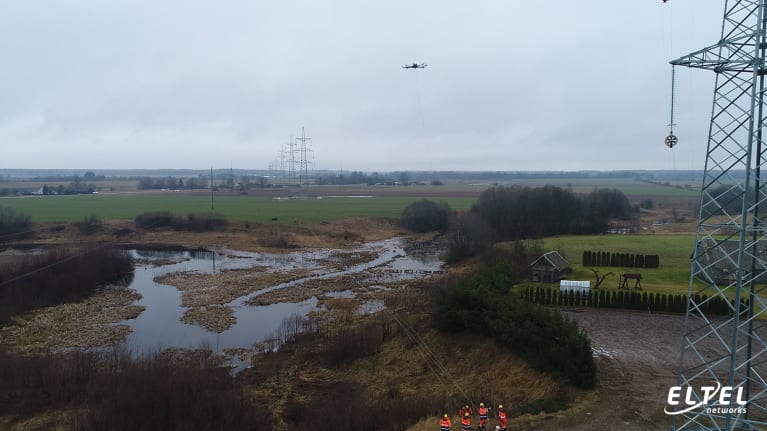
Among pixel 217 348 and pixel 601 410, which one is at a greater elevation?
pixel 601 410

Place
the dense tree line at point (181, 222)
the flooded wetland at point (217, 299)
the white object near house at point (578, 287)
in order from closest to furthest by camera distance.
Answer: the flooded wetland at point (217, 299)
the white object near house at point (578, 287)
the dense tree line at point (181, 222)

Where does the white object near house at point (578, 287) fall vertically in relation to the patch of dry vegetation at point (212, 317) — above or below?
above

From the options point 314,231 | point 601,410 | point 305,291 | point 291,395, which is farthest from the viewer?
point 314,231

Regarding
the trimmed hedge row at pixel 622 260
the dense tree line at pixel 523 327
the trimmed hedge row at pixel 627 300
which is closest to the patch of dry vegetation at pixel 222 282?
the dense tree line at pixel 523 327

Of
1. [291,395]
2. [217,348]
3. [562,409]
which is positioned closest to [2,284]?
[217,348]

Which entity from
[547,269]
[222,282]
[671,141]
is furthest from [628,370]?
[222,282]

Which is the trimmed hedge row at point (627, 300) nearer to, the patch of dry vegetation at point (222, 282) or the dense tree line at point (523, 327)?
the dense tree line at point (523, 327)

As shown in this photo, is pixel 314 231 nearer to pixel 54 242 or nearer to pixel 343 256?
pixel 343 256

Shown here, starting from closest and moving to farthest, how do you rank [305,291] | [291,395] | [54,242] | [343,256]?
[291,395] → [305,291] → [343,256] → [54,242]
